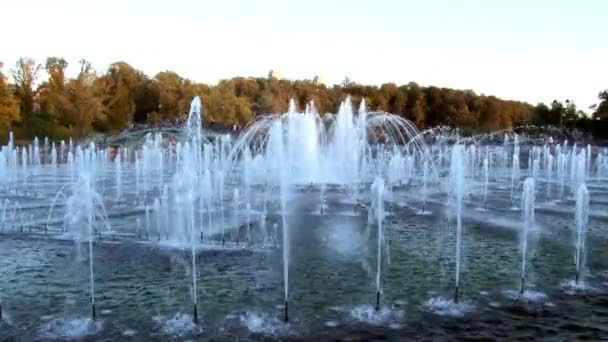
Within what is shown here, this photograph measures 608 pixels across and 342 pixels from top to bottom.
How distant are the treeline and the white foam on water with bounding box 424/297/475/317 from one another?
42814 mm

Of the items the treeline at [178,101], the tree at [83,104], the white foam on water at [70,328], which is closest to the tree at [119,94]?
the treeline at [178,101]

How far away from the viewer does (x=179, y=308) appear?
7539mm

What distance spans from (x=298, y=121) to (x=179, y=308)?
21068 millimetres

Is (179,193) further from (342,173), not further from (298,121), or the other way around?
(298,121)

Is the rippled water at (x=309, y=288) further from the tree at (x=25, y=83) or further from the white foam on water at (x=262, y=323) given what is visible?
the tree at (x=25, y=83)

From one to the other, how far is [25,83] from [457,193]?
48.9 meters

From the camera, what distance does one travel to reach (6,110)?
145ft

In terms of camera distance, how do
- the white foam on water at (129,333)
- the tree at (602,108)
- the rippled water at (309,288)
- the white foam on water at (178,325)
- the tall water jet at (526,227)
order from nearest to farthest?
the white foam on water at (129,333)
the white foam on water at (178,325)
the rippled water at (309,288)
the tall water jet at (526,227)
the tree at (602,108)

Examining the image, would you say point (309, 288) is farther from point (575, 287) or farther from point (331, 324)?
point (575, 287)

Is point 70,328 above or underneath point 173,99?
underneath

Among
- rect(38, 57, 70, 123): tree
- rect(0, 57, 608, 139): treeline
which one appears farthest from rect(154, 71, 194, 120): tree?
rect(38, 57, 70, 123): tree

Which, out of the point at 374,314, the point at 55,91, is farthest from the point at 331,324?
the point at 55,91

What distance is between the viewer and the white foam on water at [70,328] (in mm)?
6629

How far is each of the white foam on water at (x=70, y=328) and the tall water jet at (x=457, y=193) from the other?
14.0 feet
